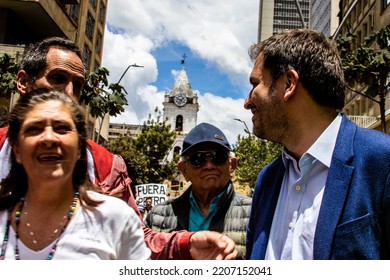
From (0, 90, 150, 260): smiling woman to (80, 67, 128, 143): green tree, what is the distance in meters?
8.03

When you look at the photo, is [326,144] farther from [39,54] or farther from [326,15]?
[326,15]

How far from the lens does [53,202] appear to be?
185 centimetres

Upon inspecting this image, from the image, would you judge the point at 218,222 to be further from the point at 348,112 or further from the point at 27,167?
the point at 348,112

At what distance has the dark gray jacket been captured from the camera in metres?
3.52

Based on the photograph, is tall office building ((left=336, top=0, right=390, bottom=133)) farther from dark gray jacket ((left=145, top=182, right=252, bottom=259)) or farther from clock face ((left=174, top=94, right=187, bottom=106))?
clock face ((left=174, top=94, right=187, bottom=106))

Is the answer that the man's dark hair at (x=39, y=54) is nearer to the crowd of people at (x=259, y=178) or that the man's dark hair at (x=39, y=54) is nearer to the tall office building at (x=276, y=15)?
the crowd of people at (x=259, y=178)

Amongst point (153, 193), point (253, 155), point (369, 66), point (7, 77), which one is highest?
point (253, 155)

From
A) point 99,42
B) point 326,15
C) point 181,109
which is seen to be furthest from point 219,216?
point 181,109

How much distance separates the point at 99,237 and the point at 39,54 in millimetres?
1285

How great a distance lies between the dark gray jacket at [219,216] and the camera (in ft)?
11.5

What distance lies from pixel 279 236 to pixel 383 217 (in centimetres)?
55

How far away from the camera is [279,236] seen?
2266mm

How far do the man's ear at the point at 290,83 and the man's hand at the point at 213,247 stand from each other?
0.79m

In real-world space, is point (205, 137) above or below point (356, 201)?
above
